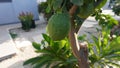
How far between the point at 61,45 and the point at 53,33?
2557 millimetres

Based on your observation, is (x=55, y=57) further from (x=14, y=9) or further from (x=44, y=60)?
(x=14, y=9)

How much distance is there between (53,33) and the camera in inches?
47.9

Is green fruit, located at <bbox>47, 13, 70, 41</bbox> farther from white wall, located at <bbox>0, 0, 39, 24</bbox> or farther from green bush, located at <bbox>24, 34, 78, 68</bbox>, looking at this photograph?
white wall, located at <bbox>0, 0, 39, 24</bbox>

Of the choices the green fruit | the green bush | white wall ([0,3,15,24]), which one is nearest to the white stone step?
the green bush

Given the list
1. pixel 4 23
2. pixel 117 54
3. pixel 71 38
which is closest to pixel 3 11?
pixel 4 23

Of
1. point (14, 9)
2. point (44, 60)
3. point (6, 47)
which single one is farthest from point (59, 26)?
point (14, 9)

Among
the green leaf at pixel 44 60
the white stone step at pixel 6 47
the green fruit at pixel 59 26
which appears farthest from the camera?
the white stone step at pixel 6 47

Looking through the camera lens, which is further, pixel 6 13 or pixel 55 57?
pixel 6 13

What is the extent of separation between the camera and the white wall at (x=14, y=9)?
30.3 ft

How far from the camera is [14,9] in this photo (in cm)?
935

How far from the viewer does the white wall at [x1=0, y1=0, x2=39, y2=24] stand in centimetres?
923

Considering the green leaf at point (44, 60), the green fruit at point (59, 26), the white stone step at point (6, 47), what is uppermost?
the green fruit at point (59, 26)

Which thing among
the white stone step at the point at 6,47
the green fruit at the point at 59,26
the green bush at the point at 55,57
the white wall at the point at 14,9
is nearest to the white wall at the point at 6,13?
the white wall at the point at 14,9

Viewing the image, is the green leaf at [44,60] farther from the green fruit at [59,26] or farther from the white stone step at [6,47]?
the green fruit at [59,26]
